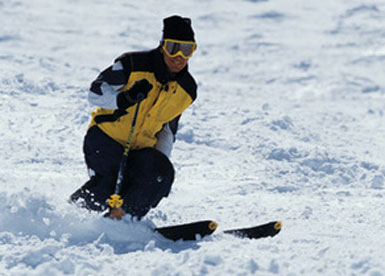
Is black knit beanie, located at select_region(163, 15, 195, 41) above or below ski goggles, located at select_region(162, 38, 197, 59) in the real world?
above

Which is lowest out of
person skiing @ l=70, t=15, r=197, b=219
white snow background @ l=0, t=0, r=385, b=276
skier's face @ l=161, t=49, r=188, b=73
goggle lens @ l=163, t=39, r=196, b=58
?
white snow background @ l=0, t=0, r=385, b=276

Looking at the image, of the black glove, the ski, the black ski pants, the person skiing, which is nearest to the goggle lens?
the person skiing

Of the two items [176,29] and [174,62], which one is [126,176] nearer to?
[174,62]

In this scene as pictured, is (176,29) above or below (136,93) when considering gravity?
above

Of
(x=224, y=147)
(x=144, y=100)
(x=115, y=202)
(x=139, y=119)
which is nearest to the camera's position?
(x=115, y=202)

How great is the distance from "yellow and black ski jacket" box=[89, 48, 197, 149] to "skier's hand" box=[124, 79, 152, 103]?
1.1 inches

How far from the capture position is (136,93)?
13.7 feet

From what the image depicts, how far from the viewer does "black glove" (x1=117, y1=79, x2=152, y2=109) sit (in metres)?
4.16

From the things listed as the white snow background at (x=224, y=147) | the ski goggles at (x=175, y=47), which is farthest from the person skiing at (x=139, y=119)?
the white snow background at (x=224, y=147)

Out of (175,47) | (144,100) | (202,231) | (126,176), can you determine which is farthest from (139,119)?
(202,231)

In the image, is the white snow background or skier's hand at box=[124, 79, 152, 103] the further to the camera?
skier's hand at box=[124, 79, 152, 103]

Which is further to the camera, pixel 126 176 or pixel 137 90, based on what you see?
pixel 126 176

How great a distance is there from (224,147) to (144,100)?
12.1 ft

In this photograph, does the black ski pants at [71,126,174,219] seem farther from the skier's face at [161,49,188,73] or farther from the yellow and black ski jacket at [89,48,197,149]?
the skier's face at [161,49,188,73]
